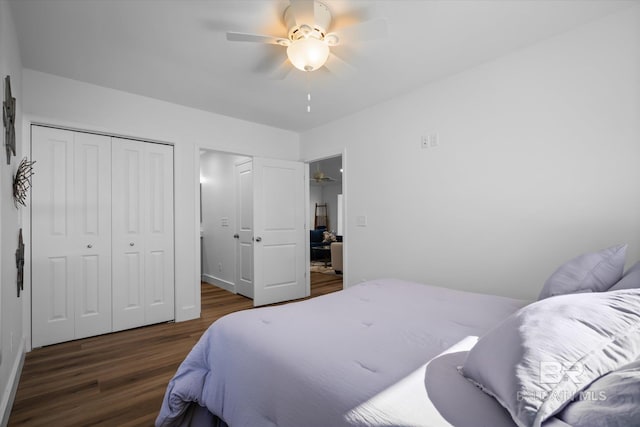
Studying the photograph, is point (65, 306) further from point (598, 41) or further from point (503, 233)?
point (598, 41)

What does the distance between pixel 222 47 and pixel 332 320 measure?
217cm

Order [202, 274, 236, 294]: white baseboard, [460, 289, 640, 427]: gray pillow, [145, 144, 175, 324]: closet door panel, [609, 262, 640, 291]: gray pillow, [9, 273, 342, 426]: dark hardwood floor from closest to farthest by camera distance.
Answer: [460, 289, 640, 427]: gray pillow
[609, 262, 640, 291]: gray pillow
[9, 273, 342, 426]: dark hardwood floor
[145, 144, 175, 324]: closet door panel
[202, 274, 236, 294]: white baseboard

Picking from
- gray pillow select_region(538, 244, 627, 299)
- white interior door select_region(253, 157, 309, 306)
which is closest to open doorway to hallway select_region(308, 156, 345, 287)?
white interior door select_region(253, 157, 309, 306)

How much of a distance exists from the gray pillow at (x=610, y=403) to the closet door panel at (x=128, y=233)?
3.66 meters

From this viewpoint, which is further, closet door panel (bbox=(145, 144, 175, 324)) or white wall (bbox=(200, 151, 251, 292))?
white wall (bbox=(200, 151, 251, 292))

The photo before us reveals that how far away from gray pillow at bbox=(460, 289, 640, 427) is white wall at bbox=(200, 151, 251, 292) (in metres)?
4.19

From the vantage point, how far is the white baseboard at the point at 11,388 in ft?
5.53

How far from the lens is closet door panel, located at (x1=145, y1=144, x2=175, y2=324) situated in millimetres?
3408

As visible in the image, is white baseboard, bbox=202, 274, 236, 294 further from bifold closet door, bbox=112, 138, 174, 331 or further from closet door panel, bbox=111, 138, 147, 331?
closet door panel, bbox=111, 138, 147, 331

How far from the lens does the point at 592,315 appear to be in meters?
0.79

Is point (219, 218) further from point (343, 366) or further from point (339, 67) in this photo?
point (343, 366)

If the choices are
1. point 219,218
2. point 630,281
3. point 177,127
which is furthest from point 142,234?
point 630,281

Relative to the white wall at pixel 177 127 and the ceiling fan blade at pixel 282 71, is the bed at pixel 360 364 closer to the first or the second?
the ceiling fan blade at pixel 282 71

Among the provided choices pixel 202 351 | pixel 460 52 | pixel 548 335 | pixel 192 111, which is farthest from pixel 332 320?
pixel 192 111
